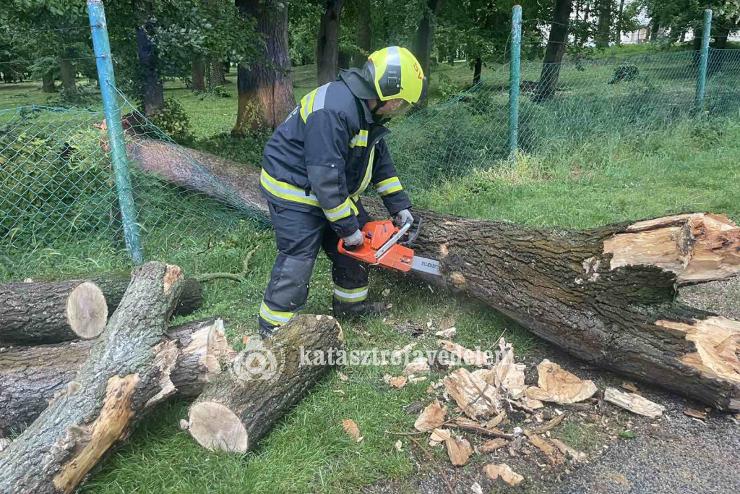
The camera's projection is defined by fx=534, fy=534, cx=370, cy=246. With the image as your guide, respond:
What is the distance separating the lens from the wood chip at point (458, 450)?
2.51 m

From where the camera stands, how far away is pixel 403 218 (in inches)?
144

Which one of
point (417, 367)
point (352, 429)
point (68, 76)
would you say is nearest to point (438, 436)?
point (352, 429)

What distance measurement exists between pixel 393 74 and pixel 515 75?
3.99 metres

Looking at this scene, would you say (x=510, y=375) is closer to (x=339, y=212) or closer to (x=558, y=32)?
(x=339, y=212)

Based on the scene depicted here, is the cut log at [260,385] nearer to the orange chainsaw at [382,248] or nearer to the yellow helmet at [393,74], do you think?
the orange chainsaw at [382,248]

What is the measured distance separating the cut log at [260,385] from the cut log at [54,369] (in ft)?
0.57

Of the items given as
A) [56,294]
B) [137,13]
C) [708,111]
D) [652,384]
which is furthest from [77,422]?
[708,111]

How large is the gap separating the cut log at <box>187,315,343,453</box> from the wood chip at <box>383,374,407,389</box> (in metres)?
0.37

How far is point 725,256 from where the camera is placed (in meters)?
2.73

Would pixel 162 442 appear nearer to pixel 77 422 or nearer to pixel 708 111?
pixel 77 422

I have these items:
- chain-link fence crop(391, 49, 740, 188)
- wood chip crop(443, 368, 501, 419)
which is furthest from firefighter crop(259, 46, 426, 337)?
chain-link fence crop(391, 49, 740, 188)

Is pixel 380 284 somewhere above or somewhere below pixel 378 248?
below

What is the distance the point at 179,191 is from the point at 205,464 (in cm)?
312

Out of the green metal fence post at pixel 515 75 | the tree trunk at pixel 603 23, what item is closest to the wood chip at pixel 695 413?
the green metal fence post at pixel 515 75
